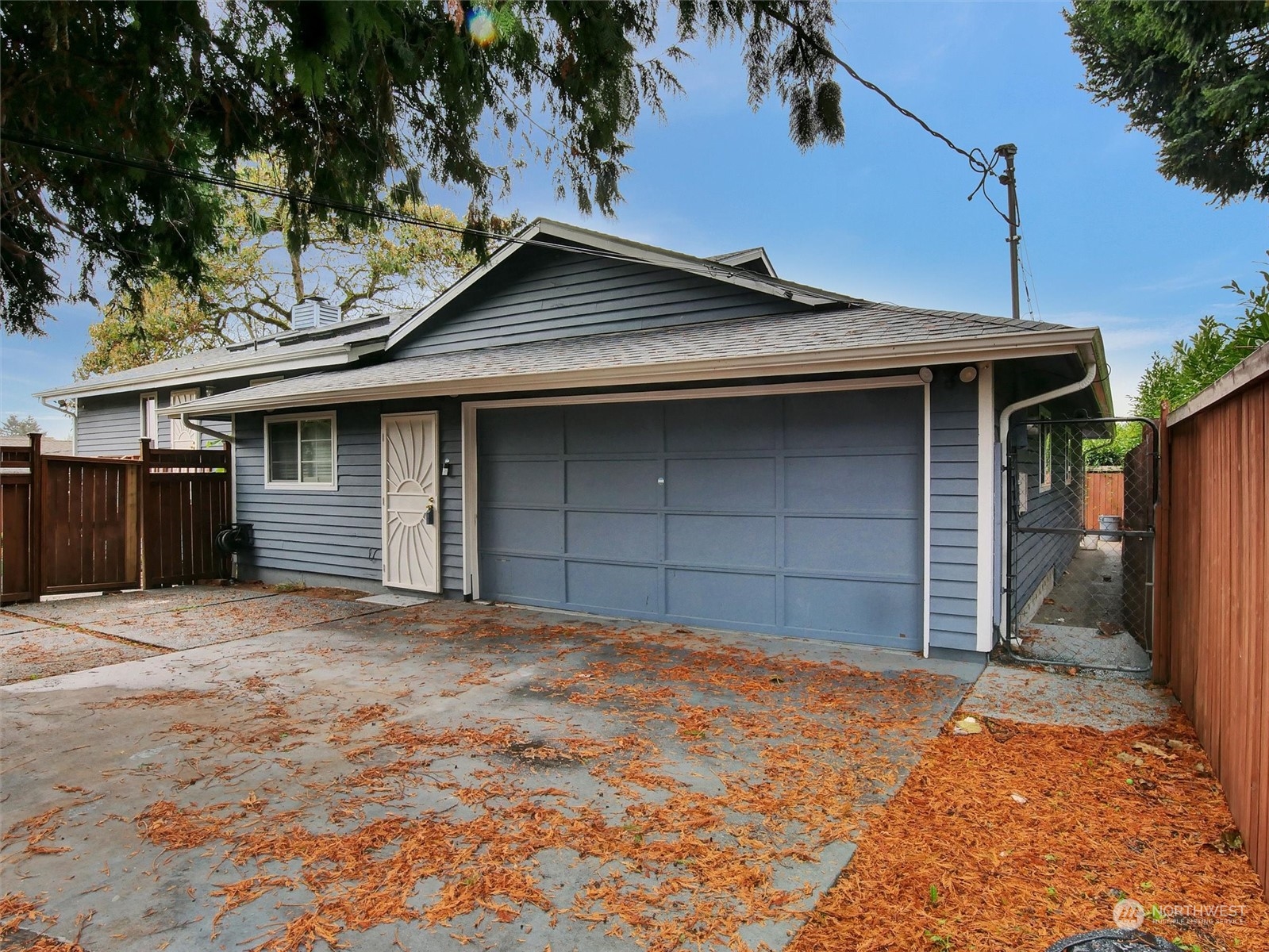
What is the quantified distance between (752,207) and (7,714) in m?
14.8

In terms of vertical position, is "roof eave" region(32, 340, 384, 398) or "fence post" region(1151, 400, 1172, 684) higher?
"roof eave" region(32, 340, 384, 398)

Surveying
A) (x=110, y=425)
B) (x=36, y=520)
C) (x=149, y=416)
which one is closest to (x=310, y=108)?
(x=36, y=520)

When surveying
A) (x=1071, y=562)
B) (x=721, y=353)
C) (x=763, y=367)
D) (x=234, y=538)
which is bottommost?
(x=1071, y=562)

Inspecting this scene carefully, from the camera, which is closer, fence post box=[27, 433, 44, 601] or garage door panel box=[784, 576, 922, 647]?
garage door panel box=[784, 576, 922, 647]

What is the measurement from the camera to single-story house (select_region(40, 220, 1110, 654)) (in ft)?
16.9

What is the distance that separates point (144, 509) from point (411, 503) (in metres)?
3.86

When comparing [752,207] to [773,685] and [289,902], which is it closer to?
[773,685]

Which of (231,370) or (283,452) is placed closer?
A: (283,452)

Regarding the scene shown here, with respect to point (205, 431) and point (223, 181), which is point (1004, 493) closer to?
point (223, 181)

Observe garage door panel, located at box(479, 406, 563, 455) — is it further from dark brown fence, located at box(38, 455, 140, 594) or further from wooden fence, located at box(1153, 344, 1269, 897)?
wooden fence, located at box(1153, 344, 1269, 897)

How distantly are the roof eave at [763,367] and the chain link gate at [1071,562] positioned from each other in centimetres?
60

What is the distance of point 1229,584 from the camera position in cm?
298

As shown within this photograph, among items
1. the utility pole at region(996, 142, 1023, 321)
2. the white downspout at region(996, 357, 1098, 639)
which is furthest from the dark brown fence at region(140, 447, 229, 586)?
the utility pole at region(996, 142, 1023, 321)

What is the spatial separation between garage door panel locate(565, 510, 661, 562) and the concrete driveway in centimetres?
132
